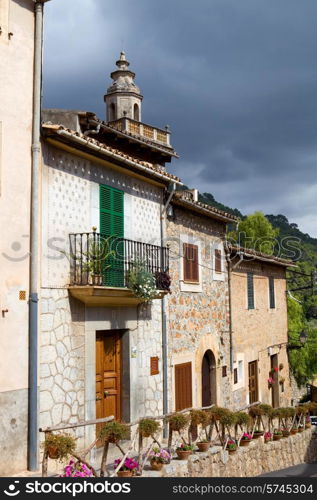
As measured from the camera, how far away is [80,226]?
36.5ft

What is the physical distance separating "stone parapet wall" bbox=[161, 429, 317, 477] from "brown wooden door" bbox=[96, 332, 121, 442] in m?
2.10

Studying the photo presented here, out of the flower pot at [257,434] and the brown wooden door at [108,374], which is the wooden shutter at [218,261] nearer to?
the flower pot at [257,434]

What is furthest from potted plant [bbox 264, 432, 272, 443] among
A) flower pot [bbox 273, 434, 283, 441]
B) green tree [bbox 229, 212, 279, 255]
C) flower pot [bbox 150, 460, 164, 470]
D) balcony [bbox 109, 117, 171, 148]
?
green tree [bbox 229, 212, 279, 255]

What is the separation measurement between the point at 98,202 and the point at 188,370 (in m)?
6.00

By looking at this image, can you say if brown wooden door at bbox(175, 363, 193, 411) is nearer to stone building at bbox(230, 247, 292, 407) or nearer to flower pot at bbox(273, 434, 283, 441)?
flower pot at bbox(273, 434, 283, 441)

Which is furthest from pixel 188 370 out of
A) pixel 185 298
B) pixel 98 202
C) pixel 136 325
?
pixel 98 202

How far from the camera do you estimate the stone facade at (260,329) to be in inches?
754

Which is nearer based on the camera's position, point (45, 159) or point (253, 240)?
point (45, 159)

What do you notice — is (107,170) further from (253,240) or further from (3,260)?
(253,240)

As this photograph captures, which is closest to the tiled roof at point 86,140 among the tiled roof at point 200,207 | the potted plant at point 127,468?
the tiled roof at point 200,207

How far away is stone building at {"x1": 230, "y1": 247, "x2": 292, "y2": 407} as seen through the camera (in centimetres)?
1908

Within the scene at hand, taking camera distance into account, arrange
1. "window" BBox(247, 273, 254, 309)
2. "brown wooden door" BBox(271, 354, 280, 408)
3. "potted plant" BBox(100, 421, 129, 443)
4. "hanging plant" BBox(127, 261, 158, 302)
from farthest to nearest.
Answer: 1. "brown wooden door" BBox(271, 354, 280, 408)
2. "window" BBox(247, 273, 254, 309)
3. "hanging plant" BBox(127, 261, 158, 302)
4. "potted plant" BBox(100, 421, 129, 443)

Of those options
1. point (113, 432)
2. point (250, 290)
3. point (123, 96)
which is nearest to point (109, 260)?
Answer: point (113, 432)

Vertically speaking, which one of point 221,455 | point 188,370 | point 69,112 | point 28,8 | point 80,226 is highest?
point 28,8
